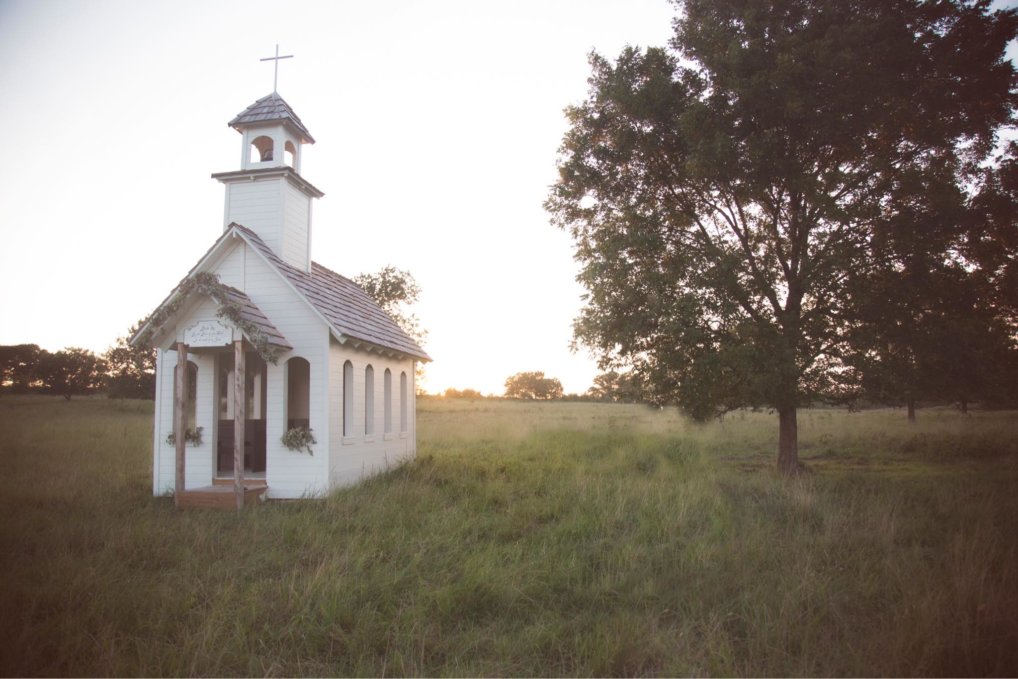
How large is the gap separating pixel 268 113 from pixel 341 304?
536 cm

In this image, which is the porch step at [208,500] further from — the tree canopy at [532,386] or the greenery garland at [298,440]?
the tree canopy at [532,386]

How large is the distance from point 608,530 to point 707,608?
2.92 metres

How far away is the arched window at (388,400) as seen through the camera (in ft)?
54.8

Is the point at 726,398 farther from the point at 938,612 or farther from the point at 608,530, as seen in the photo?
the point at 938,612

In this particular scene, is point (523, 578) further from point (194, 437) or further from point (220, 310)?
point (194, 437)

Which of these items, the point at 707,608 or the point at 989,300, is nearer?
the point at 707,608

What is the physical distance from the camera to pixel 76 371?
3650 centimetres

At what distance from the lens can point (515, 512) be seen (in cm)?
1001

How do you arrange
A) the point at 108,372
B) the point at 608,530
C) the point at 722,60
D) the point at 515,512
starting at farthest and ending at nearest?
the point at 108,372
the point at 722,60
the point at 515,512
the point at 608,530

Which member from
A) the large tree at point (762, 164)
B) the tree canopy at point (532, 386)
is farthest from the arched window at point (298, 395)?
the tree canopy at point (532, 386)

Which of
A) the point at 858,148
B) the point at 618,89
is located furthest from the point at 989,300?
the point at 618,89

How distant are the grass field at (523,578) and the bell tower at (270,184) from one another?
6875mm

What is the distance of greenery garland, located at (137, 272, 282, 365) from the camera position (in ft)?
38.3

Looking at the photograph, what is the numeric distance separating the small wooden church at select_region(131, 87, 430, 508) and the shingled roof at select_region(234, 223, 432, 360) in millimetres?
58
